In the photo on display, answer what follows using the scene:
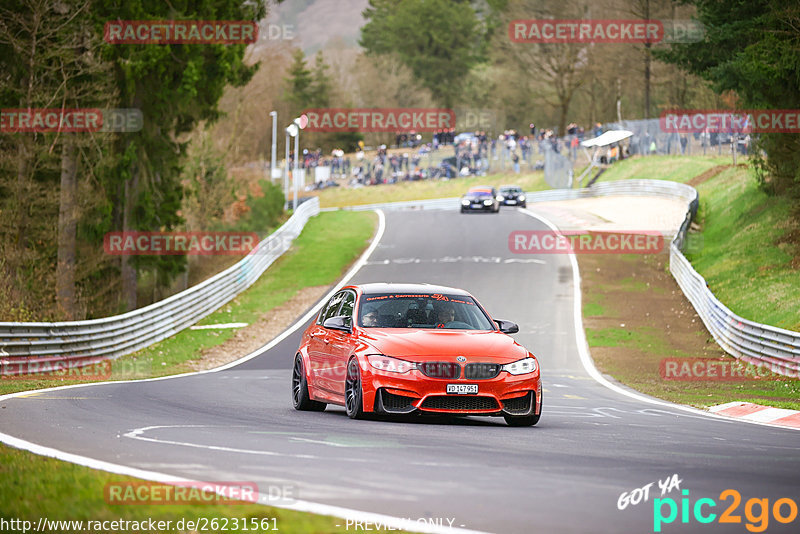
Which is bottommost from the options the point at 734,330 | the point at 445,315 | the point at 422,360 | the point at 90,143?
the point at 734,330

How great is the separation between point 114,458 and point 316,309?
89.2 feet

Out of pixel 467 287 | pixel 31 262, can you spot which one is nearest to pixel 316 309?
pixel 467 287

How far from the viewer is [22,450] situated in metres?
8.48

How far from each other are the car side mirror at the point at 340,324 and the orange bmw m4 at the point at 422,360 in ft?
0.04

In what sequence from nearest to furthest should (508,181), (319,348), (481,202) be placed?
(319,348) → (481,202) → (508,181)

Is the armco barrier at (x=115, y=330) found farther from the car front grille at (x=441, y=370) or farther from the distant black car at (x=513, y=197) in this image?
the distant black car at (x=513, y=197)

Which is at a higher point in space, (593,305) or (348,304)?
(348,304)

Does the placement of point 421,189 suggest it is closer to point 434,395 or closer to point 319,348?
point 319,348

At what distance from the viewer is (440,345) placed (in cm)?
1178

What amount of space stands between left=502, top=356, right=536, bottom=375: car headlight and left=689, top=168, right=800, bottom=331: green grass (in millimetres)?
13884

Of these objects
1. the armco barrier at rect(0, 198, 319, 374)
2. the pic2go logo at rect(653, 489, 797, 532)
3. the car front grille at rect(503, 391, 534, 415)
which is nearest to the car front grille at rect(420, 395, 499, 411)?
the car front grille at rect(503, 391, 534, 415)

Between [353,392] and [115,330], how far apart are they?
48.9 ft

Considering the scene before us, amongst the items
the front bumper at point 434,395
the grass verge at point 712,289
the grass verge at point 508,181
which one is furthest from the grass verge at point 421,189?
the front bumper at point 434,395

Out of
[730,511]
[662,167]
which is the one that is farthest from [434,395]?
[662,167]
